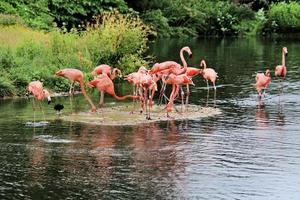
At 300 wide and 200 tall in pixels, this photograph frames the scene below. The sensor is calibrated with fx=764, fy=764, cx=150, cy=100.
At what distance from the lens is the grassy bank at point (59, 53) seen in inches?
771

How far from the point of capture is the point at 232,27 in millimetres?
51125

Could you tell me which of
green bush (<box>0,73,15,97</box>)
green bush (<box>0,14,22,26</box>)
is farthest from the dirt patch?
green bush (<box>0,14,22,26</box>)

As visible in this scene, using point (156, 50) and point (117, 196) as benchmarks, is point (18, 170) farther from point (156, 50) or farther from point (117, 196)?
point (156, 50)

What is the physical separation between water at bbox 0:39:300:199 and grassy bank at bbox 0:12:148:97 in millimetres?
1240

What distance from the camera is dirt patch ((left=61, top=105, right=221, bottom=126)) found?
15414 millimetres

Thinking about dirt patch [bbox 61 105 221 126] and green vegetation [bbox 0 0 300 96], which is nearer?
dirt patch [bbox 61 105 221 126]

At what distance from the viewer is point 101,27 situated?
23.7 m

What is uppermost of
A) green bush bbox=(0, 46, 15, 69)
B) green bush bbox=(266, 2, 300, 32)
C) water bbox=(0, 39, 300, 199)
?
green bush bbox=(266, 2, 300, 32)

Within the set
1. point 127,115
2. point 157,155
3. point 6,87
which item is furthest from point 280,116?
point 6,87

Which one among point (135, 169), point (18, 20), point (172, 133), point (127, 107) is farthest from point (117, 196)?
point (18, 20)

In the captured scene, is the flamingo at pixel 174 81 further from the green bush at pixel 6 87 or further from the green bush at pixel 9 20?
the green bush at pixel 9 20

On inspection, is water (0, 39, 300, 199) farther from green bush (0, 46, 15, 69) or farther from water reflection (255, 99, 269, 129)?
green bush (0, 46, 15, 69)

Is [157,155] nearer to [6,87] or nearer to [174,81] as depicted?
[174,81]

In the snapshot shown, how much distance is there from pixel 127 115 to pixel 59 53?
21.1 feet
